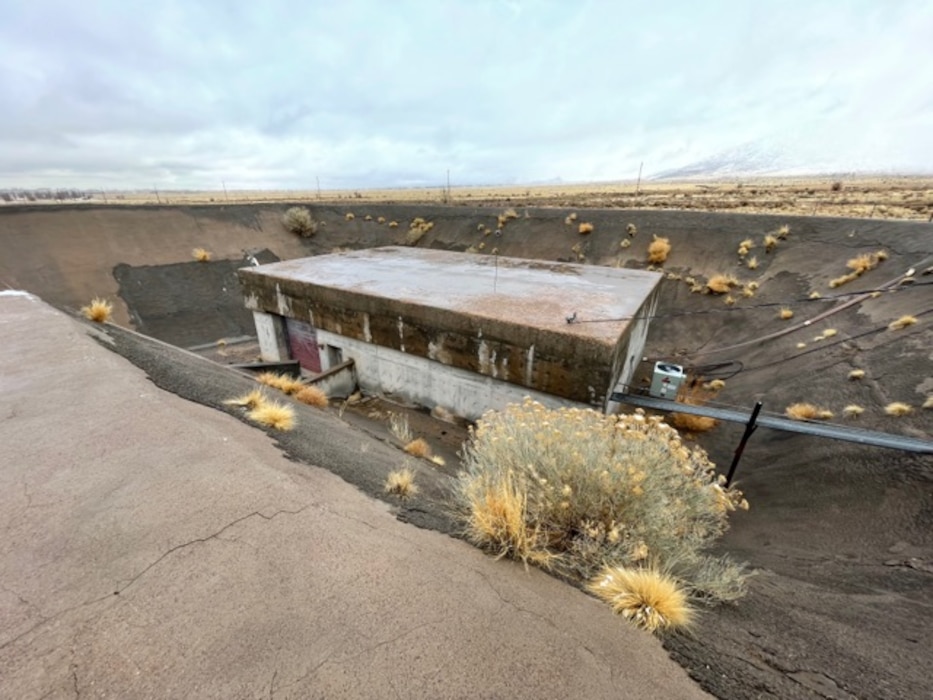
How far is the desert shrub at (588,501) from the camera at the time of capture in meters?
3.59

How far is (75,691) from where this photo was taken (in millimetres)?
1931

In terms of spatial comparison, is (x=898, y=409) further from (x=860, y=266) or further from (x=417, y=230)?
(x=417, y=230)

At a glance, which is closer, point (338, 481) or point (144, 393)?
point (338, 481)

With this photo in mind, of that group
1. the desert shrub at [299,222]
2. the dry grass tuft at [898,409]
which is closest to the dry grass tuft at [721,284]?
the dry grass tuft at [898,409]

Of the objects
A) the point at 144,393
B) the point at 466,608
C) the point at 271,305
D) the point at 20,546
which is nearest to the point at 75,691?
the point at 20,546

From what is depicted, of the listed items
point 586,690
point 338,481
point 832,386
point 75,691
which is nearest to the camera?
point 75,691

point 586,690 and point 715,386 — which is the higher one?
point 586,690

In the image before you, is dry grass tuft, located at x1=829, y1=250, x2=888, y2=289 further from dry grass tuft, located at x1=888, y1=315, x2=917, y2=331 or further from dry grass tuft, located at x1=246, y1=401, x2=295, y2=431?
dry grass tuft, located at x1=246, y1=401, x2=295, y2=431

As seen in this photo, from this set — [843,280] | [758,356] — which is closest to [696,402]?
[758,356]

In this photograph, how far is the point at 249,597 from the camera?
8.38 feet

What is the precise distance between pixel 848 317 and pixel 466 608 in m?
16.4

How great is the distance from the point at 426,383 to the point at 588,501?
854cm

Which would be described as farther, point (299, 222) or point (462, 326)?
point (299, 222)

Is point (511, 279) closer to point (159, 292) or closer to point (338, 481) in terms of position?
point (338, 481)
